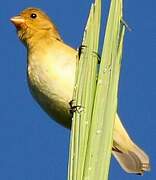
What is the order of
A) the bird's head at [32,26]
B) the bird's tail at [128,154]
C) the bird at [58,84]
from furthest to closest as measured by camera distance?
the bird's head at [32,26]
the bird at [58,84]
the bird's tail at [128,154]

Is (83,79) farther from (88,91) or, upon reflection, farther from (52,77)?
(52,77)

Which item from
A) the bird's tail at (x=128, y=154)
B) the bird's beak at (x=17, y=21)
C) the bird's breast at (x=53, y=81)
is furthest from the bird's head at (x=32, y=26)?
the bird's tail at (x=128, y=154)

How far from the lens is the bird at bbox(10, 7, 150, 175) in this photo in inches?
172

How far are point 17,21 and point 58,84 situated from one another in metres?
1.15

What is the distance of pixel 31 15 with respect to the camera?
5512mm

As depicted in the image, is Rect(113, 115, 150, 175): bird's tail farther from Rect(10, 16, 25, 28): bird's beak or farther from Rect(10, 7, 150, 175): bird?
Rect(10, 16, 25, 28): bird's beak

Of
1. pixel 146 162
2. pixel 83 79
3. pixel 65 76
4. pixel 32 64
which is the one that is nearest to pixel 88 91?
pixel 83 79

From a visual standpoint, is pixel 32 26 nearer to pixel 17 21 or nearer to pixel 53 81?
pixel 17 21

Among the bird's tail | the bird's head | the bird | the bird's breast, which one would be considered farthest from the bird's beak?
the bird's tail

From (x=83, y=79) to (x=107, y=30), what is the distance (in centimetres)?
17

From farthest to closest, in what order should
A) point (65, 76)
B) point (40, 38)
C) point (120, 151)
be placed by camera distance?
point (40, 38)
point (120, 151)
point (65, 76)

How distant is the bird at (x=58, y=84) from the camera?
4.36 metres

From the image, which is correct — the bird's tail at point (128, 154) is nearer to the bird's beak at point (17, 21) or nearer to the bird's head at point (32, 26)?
the bird's head at point (32, 26)

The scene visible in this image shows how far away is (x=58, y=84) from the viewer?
4387 mm
